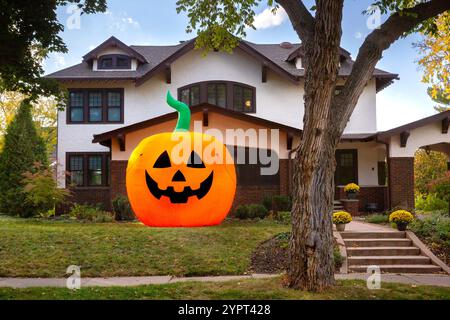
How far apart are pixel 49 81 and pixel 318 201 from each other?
26.7 feet

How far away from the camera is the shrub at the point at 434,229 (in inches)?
438

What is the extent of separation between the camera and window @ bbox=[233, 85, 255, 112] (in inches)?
806

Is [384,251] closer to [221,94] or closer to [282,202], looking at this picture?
[282,202]

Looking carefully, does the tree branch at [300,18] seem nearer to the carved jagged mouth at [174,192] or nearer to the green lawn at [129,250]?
the green lawn at [129,250]

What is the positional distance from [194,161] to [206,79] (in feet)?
33.2

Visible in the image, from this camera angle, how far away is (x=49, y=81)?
1149cm

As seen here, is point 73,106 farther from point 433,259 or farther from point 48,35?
point 433,259

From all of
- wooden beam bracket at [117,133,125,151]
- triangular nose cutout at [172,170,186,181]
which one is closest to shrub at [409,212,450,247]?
triangular nose cutout at [172,170,186,181]

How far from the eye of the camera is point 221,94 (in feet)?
67.2

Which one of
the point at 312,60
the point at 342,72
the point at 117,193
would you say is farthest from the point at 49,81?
the point at 342,72

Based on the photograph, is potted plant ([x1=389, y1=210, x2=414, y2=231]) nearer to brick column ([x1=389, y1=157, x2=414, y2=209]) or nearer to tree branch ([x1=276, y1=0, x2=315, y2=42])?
brick column ([x1=389, y1=157, x2=414, y2=209])

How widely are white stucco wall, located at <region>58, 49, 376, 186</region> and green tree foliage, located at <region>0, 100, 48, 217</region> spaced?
4.52 feet

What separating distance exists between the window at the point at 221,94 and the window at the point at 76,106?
4.61m

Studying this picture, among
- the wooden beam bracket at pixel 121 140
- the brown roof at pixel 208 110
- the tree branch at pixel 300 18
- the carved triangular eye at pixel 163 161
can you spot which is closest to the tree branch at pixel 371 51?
the tree branch at pixel 300 18
